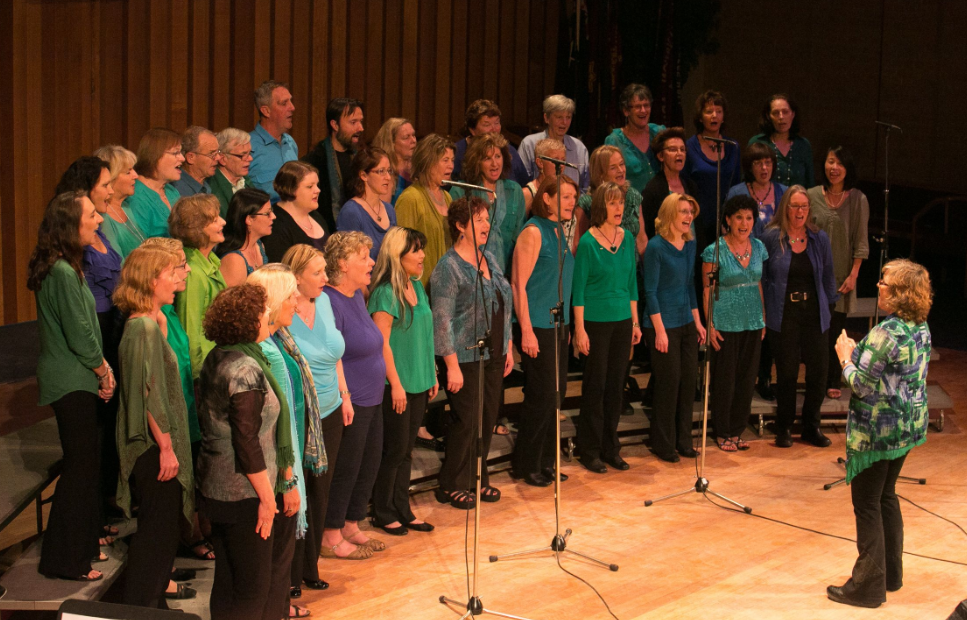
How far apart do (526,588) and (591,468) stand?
5.04ft

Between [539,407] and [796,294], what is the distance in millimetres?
1713

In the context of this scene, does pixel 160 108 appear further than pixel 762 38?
No

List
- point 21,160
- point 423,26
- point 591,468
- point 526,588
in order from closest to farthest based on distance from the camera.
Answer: point 526,588 < point 591,468 < point 21,160 < point 423,26

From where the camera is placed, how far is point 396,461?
15.1 ft

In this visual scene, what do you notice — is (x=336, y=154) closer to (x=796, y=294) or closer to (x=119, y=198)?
(x=119, y=198)

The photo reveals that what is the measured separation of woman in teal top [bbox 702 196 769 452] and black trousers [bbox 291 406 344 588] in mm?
2492

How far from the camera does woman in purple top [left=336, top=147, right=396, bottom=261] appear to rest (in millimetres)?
4781

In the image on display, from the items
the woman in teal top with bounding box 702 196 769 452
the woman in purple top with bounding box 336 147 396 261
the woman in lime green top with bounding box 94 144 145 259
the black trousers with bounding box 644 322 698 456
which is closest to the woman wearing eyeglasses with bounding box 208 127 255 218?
the woman in purple top with bounding box 336 147 396 261

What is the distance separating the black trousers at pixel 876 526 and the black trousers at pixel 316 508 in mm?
1971

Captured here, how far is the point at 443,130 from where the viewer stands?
8.01 meters

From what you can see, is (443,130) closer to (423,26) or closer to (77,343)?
(423,26)

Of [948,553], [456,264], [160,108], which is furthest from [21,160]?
[948,553]

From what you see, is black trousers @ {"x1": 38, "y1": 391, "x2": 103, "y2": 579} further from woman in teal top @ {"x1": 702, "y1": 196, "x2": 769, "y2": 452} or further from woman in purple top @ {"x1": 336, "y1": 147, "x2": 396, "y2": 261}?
woman in teal top @ {"x1": 702, "y1": 196, "x2": 769, "y2": 452}

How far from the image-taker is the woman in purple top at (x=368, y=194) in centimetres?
478
